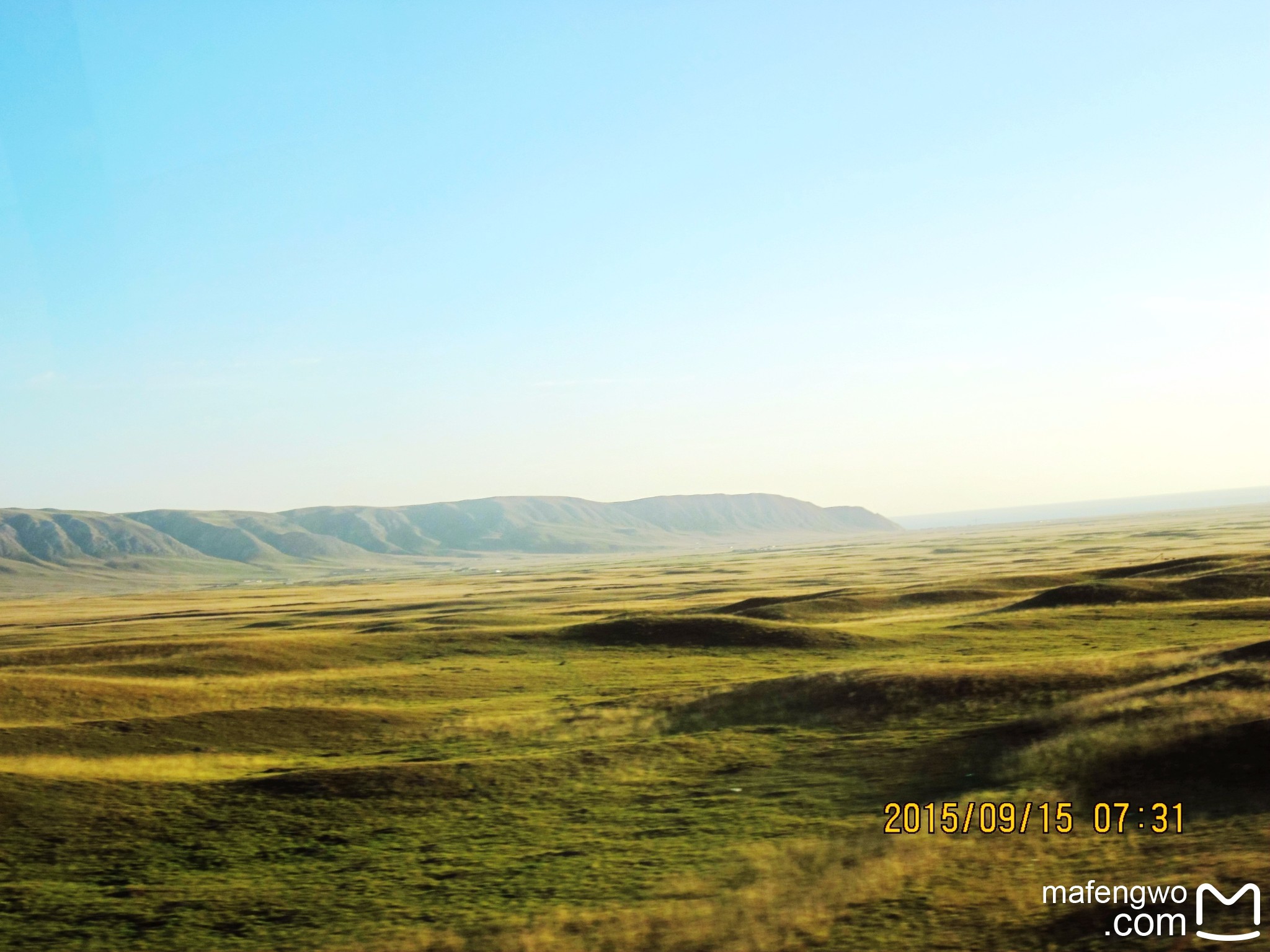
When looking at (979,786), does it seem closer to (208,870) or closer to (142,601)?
(208,870)

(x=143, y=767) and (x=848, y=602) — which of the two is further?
(x=848, y=602)

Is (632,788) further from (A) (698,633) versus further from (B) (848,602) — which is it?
(B) (848,602)

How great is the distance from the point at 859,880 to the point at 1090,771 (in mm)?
8160

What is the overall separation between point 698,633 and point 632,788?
33665 mm

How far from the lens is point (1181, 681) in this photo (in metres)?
31.8

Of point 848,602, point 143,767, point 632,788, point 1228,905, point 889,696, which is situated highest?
point 1228,905

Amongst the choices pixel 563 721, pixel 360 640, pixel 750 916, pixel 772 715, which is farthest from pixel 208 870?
pixel 360 640

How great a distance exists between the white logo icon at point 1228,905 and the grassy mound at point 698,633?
41.4 m

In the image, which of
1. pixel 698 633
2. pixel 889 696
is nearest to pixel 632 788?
pixel 889 696

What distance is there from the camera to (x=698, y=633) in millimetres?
60969

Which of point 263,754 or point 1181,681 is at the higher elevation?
point 1181,681

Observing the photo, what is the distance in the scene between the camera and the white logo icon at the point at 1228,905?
45.4 feet

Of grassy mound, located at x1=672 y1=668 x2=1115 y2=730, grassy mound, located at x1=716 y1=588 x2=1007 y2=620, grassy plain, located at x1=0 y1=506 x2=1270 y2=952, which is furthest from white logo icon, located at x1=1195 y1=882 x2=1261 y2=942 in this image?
grassy mound, located at x1=716 y1=588 x2=1007 y2=620

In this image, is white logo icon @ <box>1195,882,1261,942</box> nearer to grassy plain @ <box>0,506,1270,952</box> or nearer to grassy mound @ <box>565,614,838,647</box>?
grassy plain @ <box>0,506,1270,952</box>
